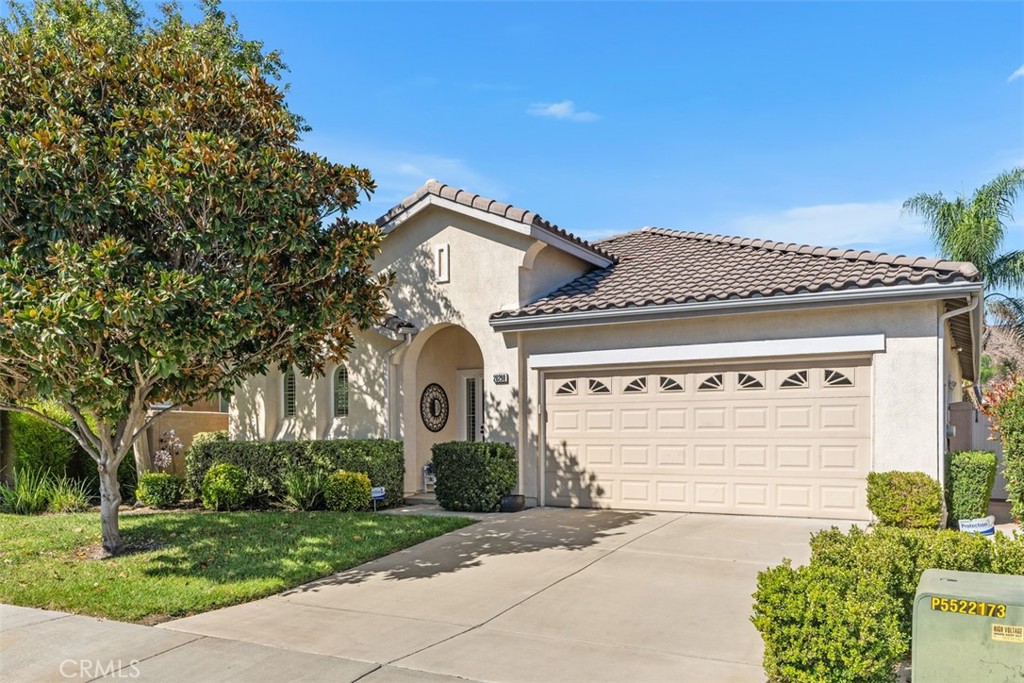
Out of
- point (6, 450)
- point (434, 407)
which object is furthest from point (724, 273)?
point (6, 450)

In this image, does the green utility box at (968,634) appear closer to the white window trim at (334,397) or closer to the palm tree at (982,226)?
the white window trim at (334,397)

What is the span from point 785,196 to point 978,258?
11.1 metres

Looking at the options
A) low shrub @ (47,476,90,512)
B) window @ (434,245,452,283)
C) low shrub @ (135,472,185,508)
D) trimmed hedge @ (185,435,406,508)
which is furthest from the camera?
low shrub @ (135,472,185,508)

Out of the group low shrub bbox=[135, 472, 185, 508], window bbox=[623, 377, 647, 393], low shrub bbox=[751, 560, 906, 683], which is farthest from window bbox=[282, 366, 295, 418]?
low shrub bbox=[751, 560, 906, 683]

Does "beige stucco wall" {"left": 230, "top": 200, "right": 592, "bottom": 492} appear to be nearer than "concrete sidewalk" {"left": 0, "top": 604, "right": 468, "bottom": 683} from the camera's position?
No

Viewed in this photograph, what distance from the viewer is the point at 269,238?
9.19 m

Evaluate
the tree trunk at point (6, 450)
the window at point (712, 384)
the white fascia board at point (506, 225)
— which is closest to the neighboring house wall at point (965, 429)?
the window at point (712, 384)

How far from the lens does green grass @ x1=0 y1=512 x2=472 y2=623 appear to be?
26.9 feet

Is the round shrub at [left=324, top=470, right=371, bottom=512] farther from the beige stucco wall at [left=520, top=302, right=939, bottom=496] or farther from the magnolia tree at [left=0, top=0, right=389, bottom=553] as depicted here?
the beige stucco wall at [left=520, top=302, right=939, bottom=496]

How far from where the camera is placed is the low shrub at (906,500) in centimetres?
1048

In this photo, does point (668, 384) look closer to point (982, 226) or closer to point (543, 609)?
point (543, 609)

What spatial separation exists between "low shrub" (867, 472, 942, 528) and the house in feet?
1.26

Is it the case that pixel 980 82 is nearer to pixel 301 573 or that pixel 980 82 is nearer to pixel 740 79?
pixel 740 79

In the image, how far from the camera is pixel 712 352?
485 inches
